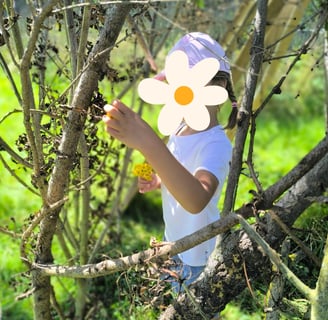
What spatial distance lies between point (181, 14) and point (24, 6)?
951 mm

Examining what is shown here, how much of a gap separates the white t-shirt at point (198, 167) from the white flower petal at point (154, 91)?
1.12 ft

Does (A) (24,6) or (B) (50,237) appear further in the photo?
(A) (24,6)

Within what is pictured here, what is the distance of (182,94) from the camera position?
3.77 ft

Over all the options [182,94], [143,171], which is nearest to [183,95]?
[182,94]

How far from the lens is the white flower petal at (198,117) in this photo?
1134mm

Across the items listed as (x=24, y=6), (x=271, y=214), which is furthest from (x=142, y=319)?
(x=24, y=6)

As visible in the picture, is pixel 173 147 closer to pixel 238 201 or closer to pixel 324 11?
pixel 324 11

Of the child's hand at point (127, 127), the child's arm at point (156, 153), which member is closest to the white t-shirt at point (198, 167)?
the child's arm at point (156, 153)

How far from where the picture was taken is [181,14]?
2.58 meters

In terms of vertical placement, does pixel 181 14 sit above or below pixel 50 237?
above

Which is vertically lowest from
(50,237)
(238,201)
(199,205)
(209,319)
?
(209,319)

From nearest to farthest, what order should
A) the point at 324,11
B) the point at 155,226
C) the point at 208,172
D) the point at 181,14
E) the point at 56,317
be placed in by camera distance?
the point at 208,172
the point at 324,11
the point at 56,317
the point at 181,14
the point at 155,226

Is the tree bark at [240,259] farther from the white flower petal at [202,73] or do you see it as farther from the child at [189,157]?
the white flower petal at [202,73]

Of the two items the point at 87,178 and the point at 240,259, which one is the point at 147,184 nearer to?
the point at 87,178
